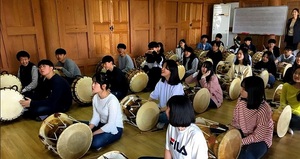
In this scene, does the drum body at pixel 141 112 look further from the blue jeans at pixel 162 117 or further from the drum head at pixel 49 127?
the drum head at pixel 49 127

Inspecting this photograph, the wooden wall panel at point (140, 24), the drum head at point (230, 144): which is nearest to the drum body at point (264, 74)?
the drum head at point (230, 144)

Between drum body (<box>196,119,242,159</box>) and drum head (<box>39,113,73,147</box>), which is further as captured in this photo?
drum head (<box>39,113,73,147</box>)

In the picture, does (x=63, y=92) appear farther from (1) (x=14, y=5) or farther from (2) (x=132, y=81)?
(1) (x=14, y=5)

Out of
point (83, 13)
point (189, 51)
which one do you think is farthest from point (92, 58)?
point (189, 51)

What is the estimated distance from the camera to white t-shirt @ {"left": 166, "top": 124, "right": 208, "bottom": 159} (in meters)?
1.58

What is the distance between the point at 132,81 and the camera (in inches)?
188

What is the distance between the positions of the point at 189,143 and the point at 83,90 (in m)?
2.93

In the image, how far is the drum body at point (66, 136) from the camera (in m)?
2.39

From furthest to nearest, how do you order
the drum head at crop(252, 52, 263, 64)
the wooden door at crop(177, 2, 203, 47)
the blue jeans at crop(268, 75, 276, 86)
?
the wooden door at crop(177, 2, 203, 47)
the drum head at crop(252, 52, 263, 64)
the blue jeans at crop(268, 75, 276, 86)

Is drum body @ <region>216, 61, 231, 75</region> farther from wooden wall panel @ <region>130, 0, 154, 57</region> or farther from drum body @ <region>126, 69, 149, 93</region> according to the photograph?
wooden wall panel @ <region>130, 0, 154, 57</region>

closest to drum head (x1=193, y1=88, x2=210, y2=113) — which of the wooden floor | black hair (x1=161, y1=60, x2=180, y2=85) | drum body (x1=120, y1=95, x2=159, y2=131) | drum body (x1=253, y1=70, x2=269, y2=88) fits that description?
the wooden floor

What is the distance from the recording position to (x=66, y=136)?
2.39m

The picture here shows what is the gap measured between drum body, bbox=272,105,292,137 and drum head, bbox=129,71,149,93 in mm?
2649

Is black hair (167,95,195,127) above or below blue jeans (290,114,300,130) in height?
above
